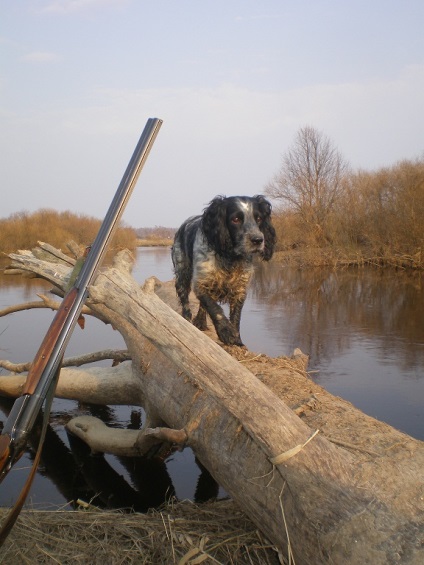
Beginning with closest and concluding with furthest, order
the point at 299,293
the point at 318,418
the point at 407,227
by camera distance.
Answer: the point at 318,418 < the point at 299,293 < the point at 407,227

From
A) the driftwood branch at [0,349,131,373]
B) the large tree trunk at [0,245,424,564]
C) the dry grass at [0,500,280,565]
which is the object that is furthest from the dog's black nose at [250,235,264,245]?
the dry grass at [0,500,280,565]

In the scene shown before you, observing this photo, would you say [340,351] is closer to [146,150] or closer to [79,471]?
[79,471]

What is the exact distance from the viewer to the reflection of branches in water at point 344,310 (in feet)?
28.6

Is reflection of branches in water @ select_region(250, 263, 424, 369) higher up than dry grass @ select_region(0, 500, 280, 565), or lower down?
higher up

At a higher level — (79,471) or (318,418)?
(318,418)

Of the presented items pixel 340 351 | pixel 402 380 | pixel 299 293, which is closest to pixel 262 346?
pixel 340 351

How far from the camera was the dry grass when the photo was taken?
118 inches

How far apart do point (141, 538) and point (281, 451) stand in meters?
1.09

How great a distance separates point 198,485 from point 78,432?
52.2 inches

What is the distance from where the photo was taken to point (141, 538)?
3.18 meters

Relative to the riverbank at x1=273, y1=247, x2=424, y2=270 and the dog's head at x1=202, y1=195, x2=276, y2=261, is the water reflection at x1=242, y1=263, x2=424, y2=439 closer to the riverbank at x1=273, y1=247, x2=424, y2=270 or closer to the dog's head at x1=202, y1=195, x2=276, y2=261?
the dog's head at x1=202, y1=195, x2=276, y2=261

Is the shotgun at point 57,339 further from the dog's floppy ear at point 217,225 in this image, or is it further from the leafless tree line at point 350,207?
the leafless tree line at point 350,207

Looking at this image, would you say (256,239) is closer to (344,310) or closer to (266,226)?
(266,226)

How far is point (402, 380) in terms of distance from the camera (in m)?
Answer: 6.64
